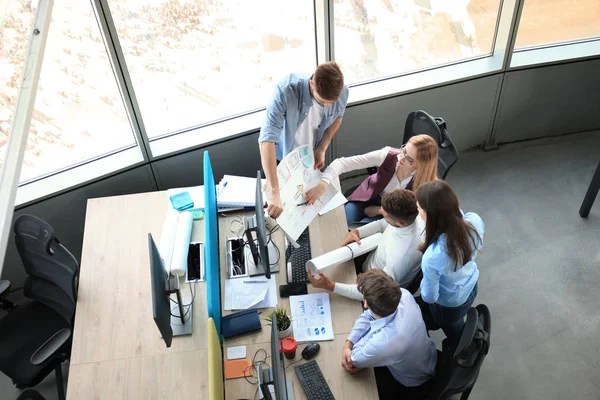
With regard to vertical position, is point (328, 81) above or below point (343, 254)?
above

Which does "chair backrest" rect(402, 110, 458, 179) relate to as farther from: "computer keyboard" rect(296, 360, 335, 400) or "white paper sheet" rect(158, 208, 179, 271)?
"white paper sheet" rect(158, 208, 179, 271)

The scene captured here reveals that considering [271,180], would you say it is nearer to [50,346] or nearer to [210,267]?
[210,267]

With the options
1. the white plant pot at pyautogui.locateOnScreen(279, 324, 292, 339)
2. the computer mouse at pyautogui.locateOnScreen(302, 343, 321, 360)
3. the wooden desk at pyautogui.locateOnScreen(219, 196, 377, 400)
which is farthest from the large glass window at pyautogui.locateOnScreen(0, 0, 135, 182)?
the computer mouse at pyautogui.locateOnScreen(302, 343, 321, 360)

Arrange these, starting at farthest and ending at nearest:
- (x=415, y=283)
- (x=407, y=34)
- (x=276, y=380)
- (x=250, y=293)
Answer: (x=407, y=34)
(x=415, y=283)
(x=250, y=293)
(x=276, y=380)

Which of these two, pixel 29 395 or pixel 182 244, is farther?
pixel 182 244

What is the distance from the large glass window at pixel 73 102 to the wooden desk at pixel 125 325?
22.5 inches

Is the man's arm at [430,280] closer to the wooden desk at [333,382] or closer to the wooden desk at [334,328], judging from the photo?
the wooden desk at [334,328]

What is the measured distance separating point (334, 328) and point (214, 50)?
7.44 ft

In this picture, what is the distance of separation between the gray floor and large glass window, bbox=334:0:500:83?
0.99 m

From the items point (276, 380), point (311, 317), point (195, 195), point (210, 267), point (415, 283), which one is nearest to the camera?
point (276, 380)

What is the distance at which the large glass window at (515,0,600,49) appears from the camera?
14.8ft

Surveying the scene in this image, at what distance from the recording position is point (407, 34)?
14.5 ft

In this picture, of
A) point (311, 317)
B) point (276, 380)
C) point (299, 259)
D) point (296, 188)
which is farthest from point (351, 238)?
point (276, 380)

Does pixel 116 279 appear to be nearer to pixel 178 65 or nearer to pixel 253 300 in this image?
pixel 253 300
